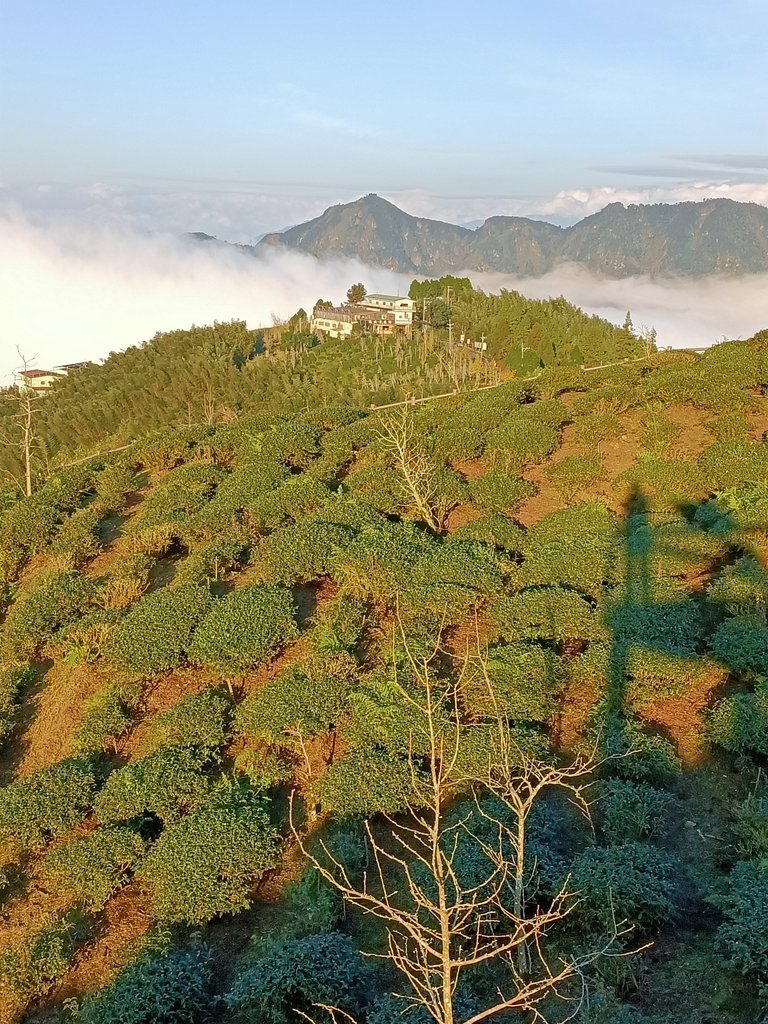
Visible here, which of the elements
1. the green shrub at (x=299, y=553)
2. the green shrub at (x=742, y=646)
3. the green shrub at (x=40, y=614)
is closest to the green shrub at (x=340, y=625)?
the green shrub at (x=299, y=553)

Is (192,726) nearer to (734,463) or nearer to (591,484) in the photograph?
(591,484)

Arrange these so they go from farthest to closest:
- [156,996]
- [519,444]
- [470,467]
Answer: [470,467], [519,444], [156,996]

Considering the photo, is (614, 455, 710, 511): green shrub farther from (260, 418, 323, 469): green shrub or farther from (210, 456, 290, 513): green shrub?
(210, 456, 290, 513): green shrub

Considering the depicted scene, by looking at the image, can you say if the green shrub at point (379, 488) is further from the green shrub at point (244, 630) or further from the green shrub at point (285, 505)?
the green shrub at point (244, 630)

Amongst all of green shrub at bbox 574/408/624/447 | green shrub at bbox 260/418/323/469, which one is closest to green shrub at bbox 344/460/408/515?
green shrub at bbox 260/418/323/469

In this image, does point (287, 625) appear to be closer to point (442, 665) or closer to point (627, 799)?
point (442, 665)

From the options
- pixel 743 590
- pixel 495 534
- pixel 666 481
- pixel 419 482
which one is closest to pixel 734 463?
pixel 666 481

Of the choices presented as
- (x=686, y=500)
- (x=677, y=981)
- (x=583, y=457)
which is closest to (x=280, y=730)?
(x=677, y=981)
